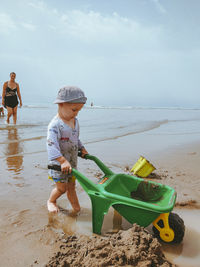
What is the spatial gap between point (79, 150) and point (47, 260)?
1193mm

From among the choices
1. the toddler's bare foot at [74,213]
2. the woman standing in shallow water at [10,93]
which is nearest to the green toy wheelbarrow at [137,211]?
the toddler's bare foot at [74,213]

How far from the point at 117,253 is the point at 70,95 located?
1363 millimetres

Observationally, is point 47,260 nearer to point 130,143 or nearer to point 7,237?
point 7,237

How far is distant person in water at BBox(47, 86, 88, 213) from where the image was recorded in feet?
7.17

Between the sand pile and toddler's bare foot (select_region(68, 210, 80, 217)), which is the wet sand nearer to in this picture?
toddler's bare foot (select_region(68, 210, 80, 217))

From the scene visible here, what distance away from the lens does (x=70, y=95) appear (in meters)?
2.20

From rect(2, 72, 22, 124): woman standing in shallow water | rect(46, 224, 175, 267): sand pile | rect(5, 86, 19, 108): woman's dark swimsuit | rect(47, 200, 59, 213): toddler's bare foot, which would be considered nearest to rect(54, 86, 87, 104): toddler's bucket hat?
rect(47, 200, 59, 213): toddler's bare foot

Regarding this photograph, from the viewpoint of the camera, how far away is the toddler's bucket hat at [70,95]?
220 centimetres

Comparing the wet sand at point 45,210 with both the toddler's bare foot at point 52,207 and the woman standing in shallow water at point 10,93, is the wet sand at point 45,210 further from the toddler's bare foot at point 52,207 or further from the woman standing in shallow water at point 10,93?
the woman standing in shallow water at point 10,93

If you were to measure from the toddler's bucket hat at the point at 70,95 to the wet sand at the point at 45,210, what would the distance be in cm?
116

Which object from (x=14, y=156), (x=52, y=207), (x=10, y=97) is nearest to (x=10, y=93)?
(x=10, y=97)

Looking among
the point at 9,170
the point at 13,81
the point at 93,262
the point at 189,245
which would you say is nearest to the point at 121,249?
the point at 93,262

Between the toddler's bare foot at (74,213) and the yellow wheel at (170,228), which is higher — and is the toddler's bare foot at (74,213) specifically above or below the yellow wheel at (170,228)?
below

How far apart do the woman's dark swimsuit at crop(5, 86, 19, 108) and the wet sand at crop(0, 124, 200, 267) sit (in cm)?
435
